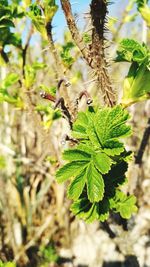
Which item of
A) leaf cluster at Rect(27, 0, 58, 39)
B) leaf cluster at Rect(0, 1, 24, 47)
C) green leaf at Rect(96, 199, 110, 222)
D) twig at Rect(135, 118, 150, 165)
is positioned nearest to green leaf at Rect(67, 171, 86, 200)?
green leaf at Rect(96, 199, 110, 222)

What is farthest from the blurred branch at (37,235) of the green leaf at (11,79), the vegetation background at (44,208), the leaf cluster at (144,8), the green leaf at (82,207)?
the leaf cluster at (144,8)

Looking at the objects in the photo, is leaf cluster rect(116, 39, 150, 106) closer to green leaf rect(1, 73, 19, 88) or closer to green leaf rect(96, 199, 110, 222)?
green leaf rect(96, 199, 110, 222)

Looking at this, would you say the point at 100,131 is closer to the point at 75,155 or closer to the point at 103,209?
the point at 75,155

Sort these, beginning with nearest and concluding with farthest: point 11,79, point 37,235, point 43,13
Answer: point 43,13 → point 11,79 → point 37,235

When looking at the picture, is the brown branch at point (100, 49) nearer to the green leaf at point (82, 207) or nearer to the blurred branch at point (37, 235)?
the green leaf at point (82, 207)

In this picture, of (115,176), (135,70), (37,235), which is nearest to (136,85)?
(135,70)
